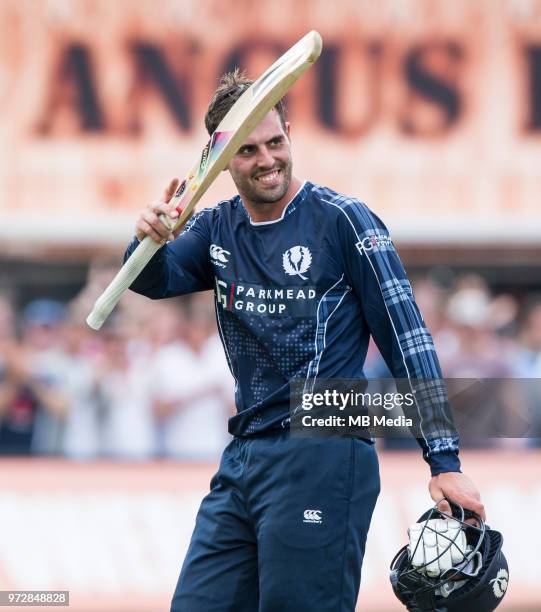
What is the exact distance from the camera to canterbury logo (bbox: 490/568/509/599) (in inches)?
160

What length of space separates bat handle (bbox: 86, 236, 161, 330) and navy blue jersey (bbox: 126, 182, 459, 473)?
0.23 feet

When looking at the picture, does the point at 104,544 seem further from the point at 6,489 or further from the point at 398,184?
the point at 398,184

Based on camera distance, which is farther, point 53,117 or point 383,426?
point 53,117

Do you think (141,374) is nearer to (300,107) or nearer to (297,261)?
(300,107)

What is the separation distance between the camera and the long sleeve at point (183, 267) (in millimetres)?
4543

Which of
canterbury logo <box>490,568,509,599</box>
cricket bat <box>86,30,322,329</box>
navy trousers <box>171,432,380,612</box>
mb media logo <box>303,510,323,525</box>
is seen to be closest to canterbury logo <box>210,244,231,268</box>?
cricket bat <box>86,30,322,329</box>

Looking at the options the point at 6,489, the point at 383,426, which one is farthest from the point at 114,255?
the point at 383,426

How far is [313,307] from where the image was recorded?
430 cm

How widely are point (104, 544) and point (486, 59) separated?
682cm

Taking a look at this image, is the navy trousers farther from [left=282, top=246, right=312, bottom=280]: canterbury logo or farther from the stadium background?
the stadium background

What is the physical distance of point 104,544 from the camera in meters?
8.08

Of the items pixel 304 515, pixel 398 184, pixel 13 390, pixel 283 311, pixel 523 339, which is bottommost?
pixel 304 515

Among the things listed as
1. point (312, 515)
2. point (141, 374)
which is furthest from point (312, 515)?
point (141, 374)

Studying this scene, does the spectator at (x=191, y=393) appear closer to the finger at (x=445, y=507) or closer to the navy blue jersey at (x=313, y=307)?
the navy blue jersey at (x=313, y=307)
